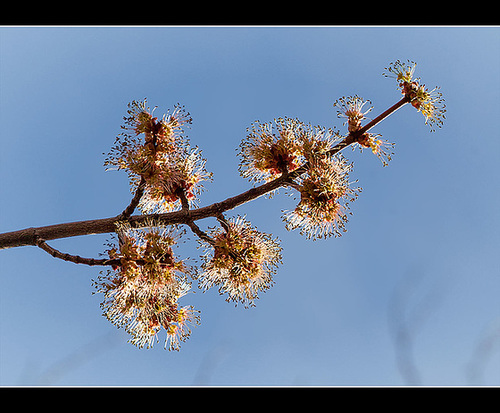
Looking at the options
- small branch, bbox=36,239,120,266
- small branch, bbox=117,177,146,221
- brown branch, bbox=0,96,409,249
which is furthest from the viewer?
small branch, bbox=117,177,146,221

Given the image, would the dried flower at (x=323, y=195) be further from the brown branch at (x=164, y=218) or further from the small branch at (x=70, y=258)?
the small branch at (x=70, y=258)

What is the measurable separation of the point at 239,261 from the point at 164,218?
990 millimetres

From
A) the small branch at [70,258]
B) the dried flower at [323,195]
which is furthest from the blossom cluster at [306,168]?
the small branch at [70,258]

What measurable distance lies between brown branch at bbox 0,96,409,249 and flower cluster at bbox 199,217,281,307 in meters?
0.25

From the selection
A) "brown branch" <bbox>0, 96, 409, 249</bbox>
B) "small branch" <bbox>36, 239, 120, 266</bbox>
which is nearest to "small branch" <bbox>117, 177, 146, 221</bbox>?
"brown branch" <bbox>0, 96, 409, 249</bbox>

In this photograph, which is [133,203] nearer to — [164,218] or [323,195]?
Result: [164,218]

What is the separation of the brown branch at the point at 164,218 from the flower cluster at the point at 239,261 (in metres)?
0.25

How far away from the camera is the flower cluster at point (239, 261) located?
195 inches

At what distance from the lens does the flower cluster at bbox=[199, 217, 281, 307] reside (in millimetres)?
4949

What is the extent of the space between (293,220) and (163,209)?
171 centimetres

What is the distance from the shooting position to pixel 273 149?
5.48 metres

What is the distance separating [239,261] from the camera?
4969mm

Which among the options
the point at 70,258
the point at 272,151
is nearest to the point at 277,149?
the point at 272,151

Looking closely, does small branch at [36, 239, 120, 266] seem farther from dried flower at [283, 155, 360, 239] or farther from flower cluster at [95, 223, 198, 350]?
dried flower at [283, 155, 360, 239]
